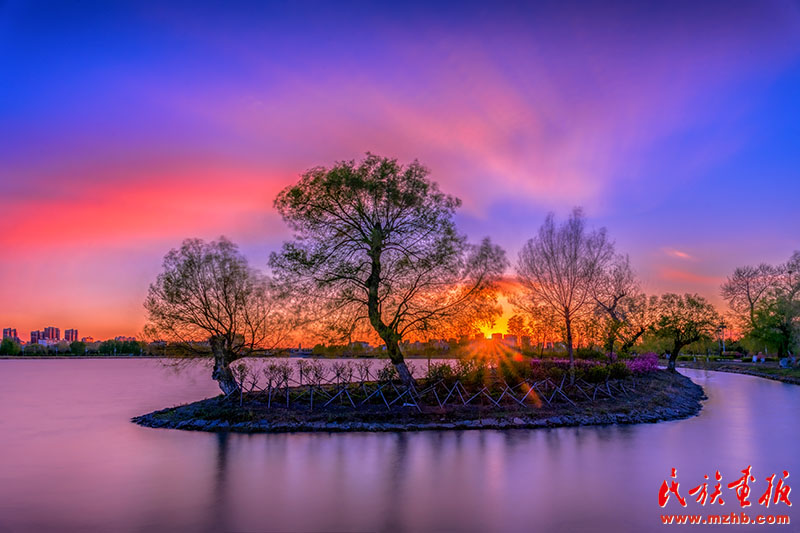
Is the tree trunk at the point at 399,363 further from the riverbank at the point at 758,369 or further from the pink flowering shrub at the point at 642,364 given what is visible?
the riverbank at the point at 758,369

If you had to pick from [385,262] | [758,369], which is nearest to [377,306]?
[385,262]

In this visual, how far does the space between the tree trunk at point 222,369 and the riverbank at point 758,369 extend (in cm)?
5585

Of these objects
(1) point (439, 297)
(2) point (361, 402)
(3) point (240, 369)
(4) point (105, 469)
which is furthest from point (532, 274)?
(4) point (105, 469)

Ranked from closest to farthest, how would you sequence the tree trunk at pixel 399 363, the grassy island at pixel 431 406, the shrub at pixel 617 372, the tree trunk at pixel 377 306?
the grassy island at pixel 431 406 < the tree trunk at pixel 399 363 < the tree trunk at pixel 377 306 < the shrub at pixel 617 372

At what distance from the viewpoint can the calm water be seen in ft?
41.9

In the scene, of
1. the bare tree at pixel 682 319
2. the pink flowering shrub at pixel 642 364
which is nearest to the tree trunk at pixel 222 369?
the pink flowering shrub at pixel 642 364

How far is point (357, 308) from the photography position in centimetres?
2952

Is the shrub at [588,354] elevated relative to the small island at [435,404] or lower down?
elevated

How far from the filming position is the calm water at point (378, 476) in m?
12.8

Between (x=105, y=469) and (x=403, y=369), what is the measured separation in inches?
561

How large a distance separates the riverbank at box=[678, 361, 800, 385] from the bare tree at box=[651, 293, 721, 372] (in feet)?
27.5

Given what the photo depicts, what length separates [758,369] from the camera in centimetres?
7469

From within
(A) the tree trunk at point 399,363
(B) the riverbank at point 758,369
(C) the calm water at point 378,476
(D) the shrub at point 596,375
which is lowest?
(B) the riverbank at point 758,369

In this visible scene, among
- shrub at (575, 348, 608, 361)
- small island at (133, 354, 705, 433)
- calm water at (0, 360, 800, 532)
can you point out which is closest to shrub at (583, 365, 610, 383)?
small island at (133, 354, 705, 433)
